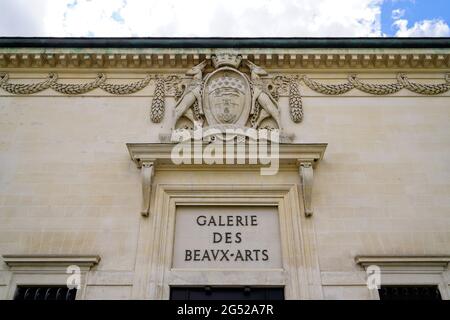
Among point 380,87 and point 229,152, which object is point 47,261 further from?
point 380,87

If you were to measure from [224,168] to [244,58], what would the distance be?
3454 mm

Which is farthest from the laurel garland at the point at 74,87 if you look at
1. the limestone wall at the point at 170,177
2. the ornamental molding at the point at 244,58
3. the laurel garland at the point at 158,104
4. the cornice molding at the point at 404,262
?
the cornice molding at the point at 404,262

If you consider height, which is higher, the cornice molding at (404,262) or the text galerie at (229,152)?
the text galerie at (229,152)

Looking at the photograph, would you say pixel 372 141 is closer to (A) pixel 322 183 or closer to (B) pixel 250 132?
(A) pixel 322 183

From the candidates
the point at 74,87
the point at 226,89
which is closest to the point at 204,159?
the point at 226,89

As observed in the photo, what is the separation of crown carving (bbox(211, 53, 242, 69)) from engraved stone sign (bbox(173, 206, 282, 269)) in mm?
4028

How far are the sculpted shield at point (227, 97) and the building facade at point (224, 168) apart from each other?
1.3 inches

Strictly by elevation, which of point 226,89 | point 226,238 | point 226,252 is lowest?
point 226,252

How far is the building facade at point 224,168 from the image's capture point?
8898 mm

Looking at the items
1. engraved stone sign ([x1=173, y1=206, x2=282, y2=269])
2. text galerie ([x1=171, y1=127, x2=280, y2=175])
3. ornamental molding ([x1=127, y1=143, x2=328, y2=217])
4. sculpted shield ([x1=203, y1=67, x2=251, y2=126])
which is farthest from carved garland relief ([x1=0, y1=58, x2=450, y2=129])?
engraved stone sign ([x1=173, y1=206, x2=282, y2=269])

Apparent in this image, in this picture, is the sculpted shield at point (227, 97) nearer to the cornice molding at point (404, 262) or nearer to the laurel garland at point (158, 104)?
the laurel garland at point (158, 104)

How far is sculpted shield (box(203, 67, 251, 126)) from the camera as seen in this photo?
10852 millimetres

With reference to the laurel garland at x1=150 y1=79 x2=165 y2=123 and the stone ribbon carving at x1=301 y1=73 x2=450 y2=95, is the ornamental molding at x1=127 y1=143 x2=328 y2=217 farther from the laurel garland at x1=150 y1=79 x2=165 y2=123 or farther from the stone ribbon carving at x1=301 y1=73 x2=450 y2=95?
the stone ribbon carving at x1=301 y1=73 x2=450 y2=95

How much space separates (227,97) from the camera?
11023mm
